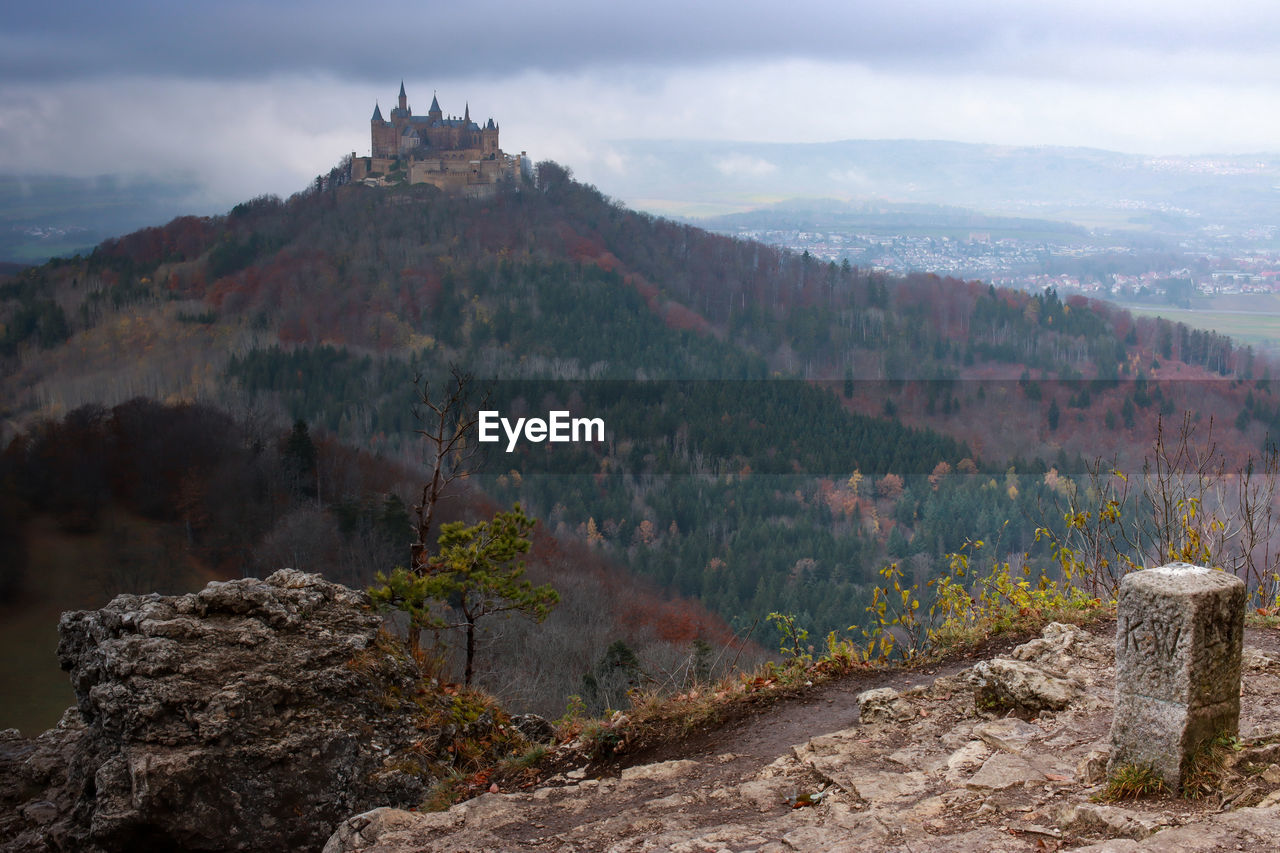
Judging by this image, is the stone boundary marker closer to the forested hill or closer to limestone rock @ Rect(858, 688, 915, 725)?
limestone rock @ Rect(858, 688, 915, 725)

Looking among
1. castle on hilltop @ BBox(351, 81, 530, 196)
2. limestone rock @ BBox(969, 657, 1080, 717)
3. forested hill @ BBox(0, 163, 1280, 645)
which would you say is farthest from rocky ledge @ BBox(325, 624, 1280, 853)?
castle on hilltop @ BBox(351, 81, 530, 196)

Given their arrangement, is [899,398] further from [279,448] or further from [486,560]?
[486,560]

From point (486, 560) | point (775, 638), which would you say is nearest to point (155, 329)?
point (775, 638)

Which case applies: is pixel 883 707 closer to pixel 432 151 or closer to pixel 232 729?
pixel 232 729

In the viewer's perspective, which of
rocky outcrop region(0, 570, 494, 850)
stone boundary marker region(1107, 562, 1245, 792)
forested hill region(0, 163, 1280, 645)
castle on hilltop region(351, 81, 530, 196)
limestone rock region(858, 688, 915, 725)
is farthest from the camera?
castle on hilltop region(351, 81, 530, 196)

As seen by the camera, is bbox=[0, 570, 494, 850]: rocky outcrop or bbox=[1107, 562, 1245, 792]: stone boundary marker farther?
bbox=[0, 570, 494, 850]: rocky outcrop

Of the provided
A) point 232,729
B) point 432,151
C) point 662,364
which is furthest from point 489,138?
point 232,729

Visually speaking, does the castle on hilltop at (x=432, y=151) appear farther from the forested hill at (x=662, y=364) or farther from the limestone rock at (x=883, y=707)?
the limestone rock at (x=883, y=707)

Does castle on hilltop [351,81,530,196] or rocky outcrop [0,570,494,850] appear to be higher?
castle on hilltop [351,81,530,196]
